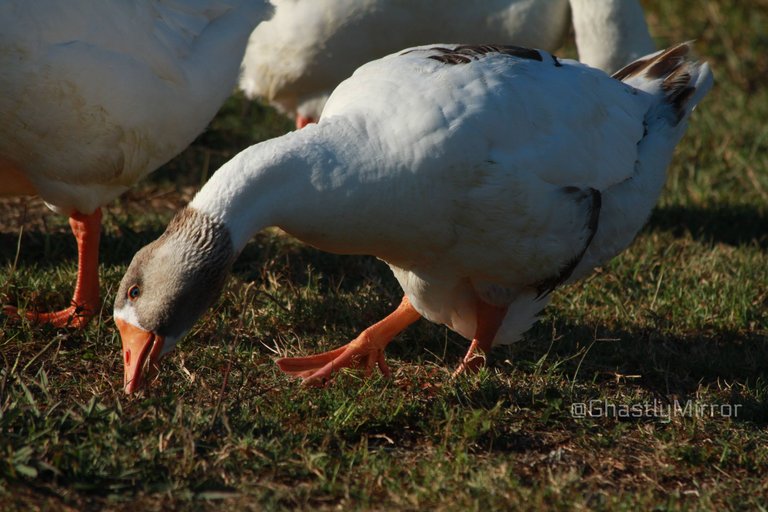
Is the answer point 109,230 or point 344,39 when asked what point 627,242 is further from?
point 109,230

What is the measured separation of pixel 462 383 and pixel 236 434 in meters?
1.06

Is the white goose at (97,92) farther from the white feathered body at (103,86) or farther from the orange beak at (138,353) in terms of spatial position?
the orange beak at (138,353)

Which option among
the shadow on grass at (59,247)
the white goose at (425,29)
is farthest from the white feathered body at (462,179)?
the shadow on grass at (59,247)

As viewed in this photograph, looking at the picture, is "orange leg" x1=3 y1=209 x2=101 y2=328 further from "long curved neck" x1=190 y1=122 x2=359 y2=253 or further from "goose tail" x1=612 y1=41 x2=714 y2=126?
"goose tail" x1=612 y1=41 x2=714 y2=126

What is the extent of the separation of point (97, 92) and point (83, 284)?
95 centimetres

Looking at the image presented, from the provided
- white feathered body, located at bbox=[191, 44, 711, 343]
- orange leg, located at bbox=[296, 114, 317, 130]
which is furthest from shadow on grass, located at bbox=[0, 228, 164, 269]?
white feathered body, located at bbox=[191, 44, 711, 343]

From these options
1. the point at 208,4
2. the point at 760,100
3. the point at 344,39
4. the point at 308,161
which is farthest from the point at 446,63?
the point at 760,100

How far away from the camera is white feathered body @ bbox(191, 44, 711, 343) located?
3.79 m

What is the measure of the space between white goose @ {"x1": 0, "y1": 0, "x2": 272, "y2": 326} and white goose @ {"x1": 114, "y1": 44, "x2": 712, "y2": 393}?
104 cm

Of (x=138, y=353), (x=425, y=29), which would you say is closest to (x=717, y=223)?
(x=425, y=29)

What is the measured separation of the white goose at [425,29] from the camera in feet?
20.0

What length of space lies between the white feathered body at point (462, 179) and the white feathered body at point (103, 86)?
104cm

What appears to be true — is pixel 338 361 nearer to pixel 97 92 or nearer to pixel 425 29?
pixel 97 92

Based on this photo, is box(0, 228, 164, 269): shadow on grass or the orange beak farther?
box(0, 228, 164, 269): shadow on grass
